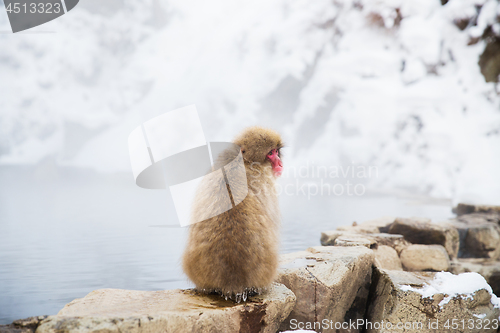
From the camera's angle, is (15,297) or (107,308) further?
(15,297)

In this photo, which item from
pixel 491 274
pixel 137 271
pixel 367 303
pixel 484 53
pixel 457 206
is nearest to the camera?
pixel 367 303

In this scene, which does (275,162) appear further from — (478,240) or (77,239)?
(478,240)

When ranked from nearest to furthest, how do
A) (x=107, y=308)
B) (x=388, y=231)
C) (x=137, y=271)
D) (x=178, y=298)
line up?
(x=107, y=308), (x=178, y=298), (x=137, y=271), (x=388, y=231)

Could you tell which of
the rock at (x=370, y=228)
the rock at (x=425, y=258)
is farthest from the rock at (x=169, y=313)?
the rock at (x=370, y=228)

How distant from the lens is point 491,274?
293cm

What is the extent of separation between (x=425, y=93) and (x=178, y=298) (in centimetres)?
415

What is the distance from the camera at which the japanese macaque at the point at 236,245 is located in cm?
132

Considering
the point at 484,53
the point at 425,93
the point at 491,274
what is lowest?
the point at 491,274

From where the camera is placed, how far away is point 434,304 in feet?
5.42

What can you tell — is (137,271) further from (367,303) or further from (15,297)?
(367,303)

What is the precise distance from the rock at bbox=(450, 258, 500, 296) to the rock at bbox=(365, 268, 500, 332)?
1.13 metres

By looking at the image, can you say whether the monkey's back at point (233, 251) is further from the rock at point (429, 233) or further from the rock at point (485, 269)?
the rock at point (485, 269)

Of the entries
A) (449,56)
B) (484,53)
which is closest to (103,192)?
(449,56)

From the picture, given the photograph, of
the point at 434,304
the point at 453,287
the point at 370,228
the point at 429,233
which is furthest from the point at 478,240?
the point at 434,304
